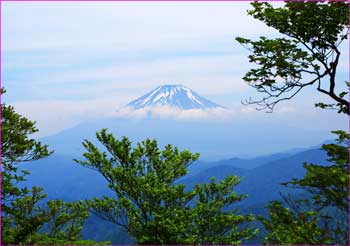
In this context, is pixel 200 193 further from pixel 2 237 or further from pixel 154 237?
pixel 2 237

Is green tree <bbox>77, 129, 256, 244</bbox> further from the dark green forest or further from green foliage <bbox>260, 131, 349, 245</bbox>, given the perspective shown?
green foliage <bbox>260, 131, 349, 245</bbox>

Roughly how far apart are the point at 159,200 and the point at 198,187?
2937mm

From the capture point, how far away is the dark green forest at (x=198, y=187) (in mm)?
11094

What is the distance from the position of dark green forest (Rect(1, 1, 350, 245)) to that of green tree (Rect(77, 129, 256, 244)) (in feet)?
0.16

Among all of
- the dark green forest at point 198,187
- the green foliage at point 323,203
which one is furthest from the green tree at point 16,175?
the green foliage at point 323,203

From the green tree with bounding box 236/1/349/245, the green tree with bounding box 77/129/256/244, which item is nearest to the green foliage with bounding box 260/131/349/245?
the green tree with bounding box 236/1/349/245

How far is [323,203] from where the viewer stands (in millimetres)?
10875

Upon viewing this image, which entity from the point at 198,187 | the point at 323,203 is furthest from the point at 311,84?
the point at 198,187

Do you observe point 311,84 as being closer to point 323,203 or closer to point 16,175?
point 323,203

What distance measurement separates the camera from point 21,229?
18828 mm

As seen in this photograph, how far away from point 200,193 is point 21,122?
9.26 m

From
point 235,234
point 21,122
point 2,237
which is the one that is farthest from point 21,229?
point 235,234

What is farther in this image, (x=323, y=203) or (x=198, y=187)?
(x=198, y=187)

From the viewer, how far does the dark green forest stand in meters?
11.1
